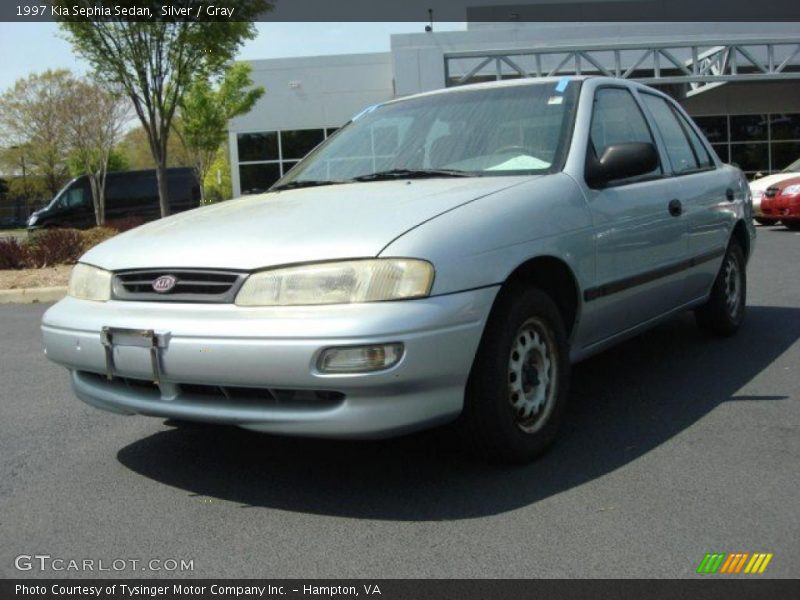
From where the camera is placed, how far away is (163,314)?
3.20 m

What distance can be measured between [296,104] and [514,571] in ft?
82.7

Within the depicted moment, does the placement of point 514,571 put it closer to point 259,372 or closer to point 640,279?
point 259,372

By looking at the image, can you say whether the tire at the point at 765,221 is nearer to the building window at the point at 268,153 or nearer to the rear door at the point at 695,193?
the rear door at the point at 695,193

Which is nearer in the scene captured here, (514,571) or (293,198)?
(514,571)

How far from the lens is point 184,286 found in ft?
10.7

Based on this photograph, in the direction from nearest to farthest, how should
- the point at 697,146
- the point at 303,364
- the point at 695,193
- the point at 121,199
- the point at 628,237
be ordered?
the point at 303,364, the point at 628,237, the point at 695,193, the point at 697,146, the point at 121,199

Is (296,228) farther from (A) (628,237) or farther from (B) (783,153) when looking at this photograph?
(B) (783,153)

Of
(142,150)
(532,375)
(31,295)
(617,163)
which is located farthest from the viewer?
(142,150)

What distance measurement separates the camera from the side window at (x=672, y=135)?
5129 millimetres

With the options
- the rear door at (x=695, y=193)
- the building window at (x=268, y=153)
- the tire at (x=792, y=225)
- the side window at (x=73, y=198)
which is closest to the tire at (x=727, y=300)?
the rear door at (x=695, y=193)

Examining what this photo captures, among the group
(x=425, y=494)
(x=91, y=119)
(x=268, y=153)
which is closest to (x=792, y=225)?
(x=425, y=494)

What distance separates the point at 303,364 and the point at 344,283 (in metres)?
0.32
